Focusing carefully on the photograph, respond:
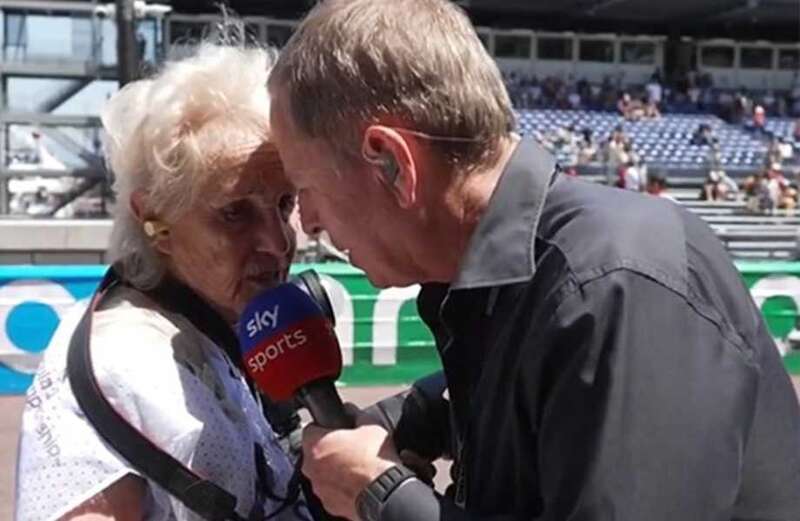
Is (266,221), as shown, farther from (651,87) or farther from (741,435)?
(651,87)

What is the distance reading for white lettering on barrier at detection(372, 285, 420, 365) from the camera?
341 inches

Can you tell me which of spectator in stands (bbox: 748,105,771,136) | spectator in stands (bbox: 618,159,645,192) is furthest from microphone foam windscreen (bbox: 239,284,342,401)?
spectator in stands (bbox: 748,105,771,136)

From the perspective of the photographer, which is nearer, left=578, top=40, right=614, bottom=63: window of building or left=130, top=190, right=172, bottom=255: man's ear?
left=130, top=190, right=172, bottom=255: man's ear

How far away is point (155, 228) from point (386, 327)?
7036 millimetres

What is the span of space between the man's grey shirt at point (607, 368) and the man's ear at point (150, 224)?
577 millimetres

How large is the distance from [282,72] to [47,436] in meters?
0.62

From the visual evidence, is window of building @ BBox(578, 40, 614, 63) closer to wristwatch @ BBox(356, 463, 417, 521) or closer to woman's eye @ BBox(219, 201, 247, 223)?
woman's eye @ BBox(219, 201, 247, 223)

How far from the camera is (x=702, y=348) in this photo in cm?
109

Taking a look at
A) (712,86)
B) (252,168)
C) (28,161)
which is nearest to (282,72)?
(252,168)

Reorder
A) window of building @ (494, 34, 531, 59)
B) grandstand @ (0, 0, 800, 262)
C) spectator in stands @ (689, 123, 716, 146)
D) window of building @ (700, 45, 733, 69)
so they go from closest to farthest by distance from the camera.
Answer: grandstand @ (0, 0, 800, 262) → spectator in stands @ (689, 123, 716, 146) → window of building @ (494, 34, 531, 59) → window of building @ (700, 45, 733, 69)

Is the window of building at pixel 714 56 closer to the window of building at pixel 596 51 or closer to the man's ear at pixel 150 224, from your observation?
the window of building at pixel 596 51

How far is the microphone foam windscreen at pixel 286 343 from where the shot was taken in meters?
1.47

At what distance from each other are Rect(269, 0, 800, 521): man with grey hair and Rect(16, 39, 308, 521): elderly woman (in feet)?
1.02

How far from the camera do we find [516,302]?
1.18 m
